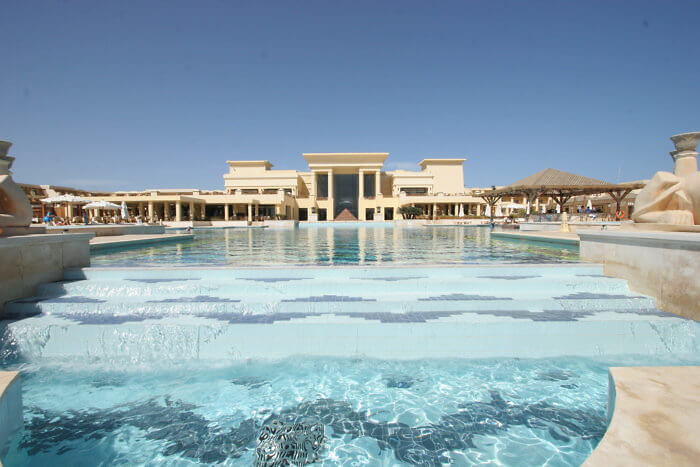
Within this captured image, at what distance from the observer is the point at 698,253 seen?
426 centimetres

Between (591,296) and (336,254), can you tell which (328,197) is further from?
→ (591,296)

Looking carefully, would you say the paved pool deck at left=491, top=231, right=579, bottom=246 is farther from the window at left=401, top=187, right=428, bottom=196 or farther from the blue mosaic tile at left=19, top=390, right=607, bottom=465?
the window at left=401, top=187, right=428, bottom=196

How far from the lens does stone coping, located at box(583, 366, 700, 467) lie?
153 cm

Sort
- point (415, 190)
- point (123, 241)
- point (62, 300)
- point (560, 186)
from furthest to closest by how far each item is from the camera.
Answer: point (415, 190) < point (560, 186) < point (123, 241) < point (62, 300)

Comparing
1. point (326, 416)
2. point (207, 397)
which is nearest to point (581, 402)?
point (326, 416)

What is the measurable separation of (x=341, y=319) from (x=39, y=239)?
4.96 m

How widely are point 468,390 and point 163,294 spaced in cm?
447

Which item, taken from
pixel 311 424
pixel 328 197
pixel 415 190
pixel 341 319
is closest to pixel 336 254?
pixel 341 319

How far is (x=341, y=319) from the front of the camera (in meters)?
4.31

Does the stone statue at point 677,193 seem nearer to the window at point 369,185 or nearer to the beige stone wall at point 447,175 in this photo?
the window at point 369,185

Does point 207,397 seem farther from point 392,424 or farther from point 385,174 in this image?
point 385,174

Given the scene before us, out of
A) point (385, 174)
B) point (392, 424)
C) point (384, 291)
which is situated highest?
point (385, 174)

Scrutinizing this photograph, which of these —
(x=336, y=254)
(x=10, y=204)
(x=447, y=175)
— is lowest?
(x=336, y=254)

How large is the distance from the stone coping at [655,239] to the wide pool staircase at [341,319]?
2.26 ft
